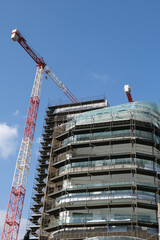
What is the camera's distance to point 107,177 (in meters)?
57.8

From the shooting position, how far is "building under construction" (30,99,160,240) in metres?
51.8

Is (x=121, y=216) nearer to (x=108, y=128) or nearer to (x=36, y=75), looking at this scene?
(x=108, y=128)

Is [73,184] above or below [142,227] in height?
above

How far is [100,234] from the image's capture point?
168 ft

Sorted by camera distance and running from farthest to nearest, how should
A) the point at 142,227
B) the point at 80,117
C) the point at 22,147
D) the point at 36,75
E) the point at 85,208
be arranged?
the point at 36,75, the point at 22,147, the point at 80,117, the point at 85,208, the point at 142,227

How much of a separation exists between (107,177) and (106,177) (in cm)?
17

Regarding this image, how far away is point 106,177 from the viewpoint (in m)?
57.9

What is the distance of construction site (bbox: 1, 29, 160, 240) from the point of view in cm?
5178

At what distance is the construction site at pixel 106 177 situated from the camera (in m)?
51.8

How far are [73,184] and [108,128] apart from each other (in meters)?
11.4

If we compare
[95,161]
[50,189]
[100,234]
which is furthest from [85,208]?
[50,189]

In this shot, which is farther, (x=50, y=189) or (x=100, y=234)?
(x=50, y=189)

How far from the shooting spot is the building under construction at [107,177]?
170 feet

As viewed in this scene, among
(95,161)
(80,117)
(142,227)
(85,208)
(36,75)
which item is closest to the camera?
(142,227)
